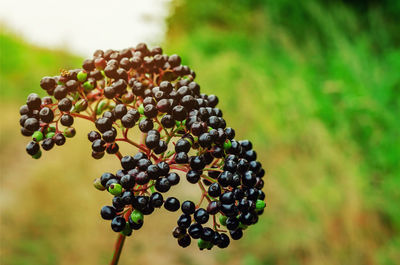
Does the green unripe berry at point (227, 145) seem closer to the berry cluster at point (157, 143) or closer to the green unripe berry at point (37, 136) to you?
the berry cluster at point (157, 143)

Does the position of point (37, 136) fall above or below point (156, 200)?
above

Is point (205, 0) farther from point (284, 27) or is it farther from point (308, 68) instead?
point (308, 68)

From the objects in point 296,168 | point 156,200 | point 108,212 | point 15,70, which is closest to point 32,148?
point 108,212

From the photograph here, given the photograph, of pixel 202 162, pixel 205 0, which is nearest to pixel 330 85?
pixel 202 162

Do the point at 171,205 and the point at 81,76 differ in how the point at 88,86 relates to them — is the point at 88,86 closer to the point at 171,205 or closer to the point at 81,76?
Result: the point at 81,76

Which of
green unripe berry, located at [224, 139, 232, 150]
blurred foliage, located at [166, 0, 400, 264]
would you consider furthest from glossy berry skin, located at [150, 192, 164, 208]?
blurred foliage, located at [166, 0, 400, 264]

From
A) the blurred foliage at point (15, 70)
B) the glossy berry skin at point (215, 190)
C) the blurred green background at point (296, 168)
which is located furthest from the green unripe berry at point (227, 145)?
the blurred foliage at point (15, 70)
